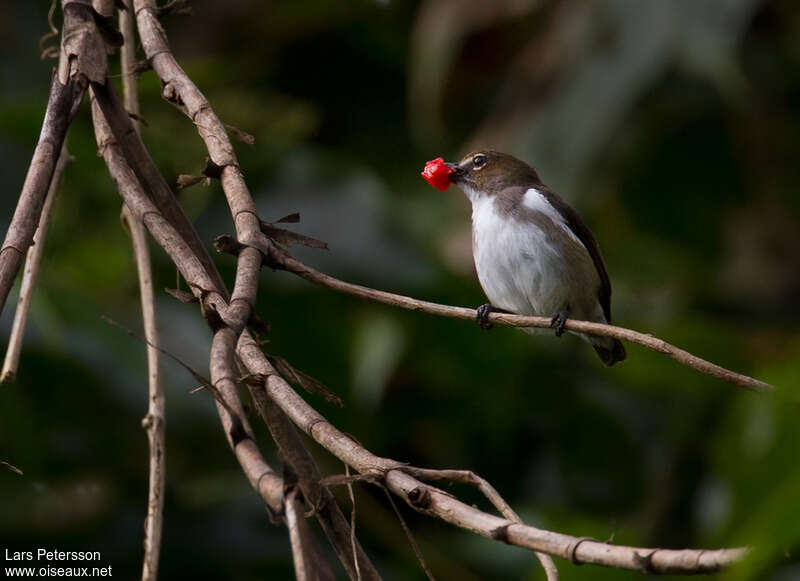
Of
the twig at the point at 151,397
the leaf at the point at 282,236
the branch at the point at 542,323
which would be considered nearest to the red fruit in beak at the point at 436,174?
the twig at the point at 151,397

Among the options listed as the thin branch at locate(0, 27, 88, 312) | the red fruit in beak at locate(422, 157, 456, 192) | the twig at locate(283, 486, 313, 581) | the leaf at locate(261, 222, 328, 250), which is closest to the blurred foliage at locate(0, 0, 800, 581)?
the red fruit in beak at locate(422, 157, 456, 192)

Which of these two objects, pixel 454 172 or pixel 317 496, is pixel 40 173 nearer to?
pixel 317 496

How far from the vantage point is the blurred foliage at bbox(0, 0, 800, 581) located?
593 cm

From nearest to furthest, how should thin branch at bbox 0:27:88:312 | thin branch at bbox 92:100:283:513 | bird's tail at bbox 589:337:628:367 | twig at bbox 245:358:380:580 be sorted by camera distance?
thin branch at bbox 92:100:283:513 < twig at bbox 245:358:380:580 < thin branch at bbox 0:27:88:312 < bird's tail at bbox 589:337:628:367

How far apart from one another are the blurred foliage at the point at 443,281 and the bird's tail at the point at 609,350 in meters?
0.64

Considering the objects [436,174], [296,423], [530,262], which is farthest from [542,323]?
[436,174]

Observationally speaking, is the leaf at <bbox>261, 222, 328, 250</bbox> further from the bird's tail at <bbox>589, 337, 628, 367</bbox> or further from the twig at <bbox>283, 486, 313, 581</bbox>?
the bird's tail at <bbox>589, 337, 628, 367</bbox>

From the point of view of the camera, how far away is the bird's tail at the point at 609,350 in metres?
4.88

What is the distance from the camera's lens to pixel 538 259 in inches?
186

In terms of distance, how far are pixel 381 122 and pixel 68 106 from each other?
7243 millimetres

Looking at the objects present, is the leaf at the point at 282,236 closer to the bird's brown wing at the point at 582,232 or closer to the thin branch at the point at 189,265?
the thin branch at the point at 189,265

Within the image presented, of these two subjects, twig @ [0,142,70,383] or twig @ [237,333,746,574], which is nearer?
twig @ [237,333,746,574]

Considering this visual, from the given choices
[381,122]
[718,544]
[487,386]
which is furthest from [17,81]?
[718,544]

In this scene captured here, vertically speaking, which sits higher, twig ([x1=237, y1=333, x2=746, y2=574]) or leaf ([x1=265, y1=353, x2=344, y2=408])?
leaf ([x1=265, y1=353, x2=344, y2=408])
